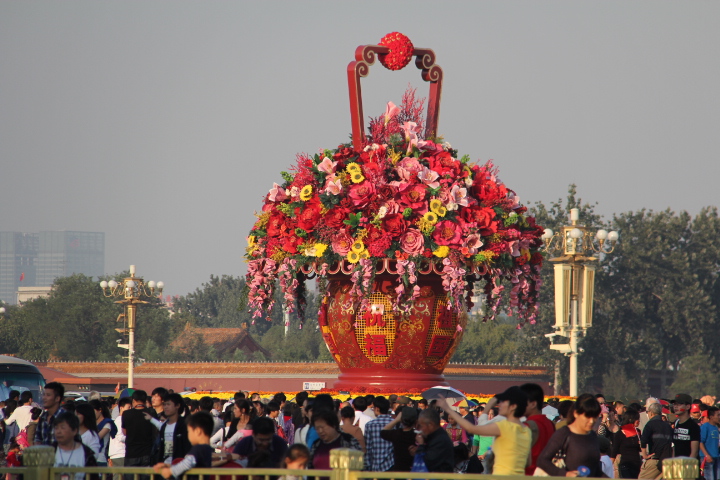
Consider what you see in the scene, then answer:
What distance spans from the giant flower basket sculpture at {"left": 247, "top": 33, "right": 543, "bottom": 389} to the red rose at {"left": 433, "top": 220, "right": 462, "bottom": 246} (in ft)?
0.04

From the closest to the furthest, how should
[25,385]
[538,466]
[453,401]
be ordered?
[538,466] → [453,401] → [25,385]

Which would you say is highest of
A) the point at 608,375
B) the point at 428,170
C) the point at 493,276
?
the point at 428,170

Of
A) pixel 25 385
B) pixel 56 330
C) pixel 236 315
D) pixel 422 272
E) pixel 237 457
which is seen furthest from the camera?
pixel 236 315

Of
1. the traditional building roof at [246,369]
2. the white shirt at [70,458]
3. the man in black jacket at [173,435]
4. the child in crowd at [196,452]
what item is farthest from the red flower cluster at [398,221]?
the traditional building roof at [246,369]

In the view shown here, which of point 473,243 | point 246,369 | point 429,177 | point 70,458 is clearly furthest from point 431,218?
point 246,369

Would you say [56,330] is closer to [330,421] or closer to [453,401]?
[453,401]

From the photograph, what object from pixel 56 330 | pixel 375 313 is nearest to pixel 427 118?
pixel 375 313

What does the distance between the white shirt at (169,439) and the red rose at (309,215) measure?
5.25 metres

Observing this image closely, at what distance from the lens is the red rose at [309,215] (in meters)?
13.3

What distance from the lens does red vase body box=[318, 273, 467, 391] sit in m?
13.3

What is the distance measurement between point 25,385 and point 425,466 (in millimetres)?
18071

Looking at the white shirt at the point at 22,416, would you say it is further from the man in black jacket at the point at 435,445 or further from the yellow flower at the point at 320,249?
the man in black jacket at the point at 435,445

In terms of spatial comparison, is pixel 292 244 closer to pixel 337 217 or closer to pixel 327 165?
pixel 337 217

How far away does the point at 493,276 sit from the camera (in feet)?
44.8
